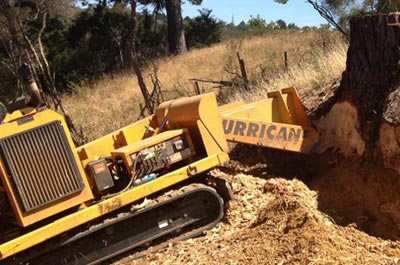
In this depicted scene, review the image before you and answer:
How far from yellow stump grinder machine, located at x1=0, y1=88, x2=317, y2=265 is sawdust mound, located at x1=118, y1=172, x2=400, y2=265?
205 millimetres

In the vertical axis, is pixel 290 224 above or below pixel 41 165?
below

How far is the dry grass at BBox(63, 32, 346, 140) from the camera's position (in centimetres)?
1212

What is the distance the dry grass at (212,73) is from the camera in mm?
12117

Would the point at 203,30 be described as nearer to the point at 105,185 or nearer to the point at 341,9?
the point at 341,9

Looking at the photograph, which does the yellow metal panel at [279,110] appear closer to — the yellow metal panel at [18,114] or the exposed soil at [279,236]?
the exposed soil at [279,236]

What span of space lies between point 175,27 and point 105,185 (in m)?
25.5

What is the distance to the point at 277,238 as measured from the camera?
6.29m

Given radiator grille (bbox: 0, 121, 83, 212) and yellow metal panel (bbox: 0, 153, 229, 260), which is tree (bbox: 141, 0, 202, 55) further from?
radiator grille (bbox: 0, 121, 83, 212)

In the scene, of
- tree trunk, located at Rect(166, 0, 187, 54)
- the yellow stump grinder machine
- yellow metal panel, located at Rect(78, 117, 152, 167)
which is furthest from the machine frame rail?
tree trunk, located at Rect(166, 0, 187, 54)

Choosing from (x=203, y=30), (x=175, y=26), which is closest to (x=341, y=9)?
(x=175, y=26)

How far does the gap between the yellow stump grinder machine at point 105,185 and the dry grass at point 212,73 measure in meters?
3.94

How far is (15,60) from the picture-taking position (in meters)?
20.1

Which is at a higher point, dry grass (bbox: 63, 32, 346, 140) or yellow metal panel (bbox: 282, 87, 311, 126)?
yellow metal panel (bbox: 282, 87, 311, 126)

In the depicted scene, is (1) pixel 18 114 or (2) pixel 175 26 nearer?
(1) pixel 18 114
